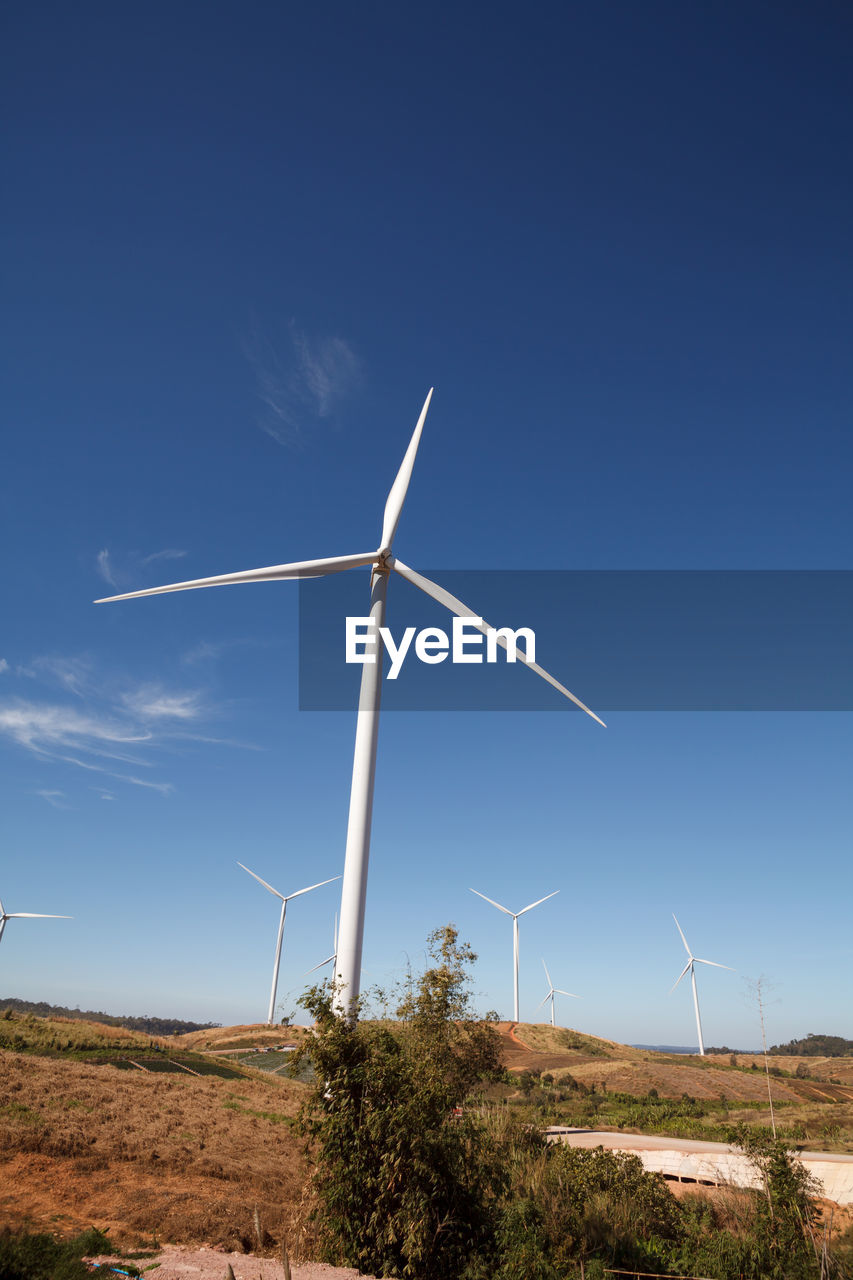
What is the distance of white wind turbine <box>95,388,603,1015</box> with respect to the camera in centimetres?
2269

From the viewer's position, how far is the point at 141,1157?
25.4 m

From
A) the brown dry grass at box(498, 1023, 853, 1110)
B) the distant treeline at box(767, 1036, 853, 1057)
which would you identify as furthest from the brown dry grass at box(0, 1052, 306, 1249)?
the distant treeline at box(767, 1036, 853, 1057)

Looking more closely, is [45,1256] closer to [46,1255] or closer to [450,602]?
[46,1255]

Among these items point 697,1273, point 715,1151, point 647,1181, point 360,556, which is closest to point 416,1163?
point 697,1273

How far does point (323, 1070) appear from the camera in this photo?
17.2 metres

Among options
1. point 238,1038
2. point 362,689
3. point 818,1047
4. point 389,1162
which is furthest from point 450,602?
point 818,1047

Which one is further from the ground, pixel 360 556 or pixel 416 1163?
pixel 360 556

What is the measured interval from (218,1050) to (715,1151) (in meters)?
66.8

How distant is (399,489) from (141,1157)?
2724cm

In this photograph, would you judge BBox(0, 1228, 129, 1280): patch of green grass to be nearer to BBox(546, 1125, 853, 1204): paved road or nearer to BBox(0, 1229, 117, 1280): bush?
BBox(0, 1229, 117, 1280): bush

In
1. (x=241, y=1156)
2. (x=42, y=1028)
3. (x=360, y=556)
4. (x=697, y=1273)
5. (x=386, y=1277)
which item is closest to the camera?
(x=386, y=1277)

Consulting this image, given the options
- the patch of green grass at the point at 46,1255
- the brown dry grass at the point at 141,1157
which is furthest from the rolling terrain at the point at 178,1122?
the patch of green grass at the point at 46,1255

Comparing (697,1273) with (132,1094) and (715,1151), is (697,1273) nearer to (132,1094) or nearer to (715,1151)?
(715,1151)

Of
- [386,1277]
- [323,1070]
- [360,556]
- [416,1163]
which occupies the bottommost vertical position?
[386,1277]
